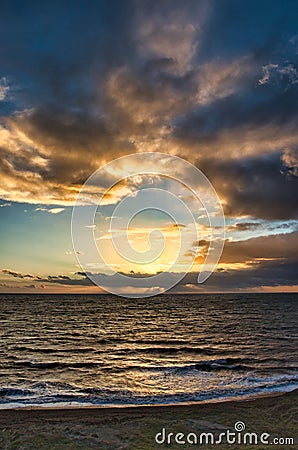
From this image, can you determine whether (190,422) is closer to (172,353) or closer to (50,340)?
(172,353)

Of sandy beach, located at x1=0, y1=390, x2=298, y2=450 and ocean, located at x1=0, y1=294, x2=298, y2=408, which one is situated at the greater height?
sandy beach, located at x1=0, y1=390, x2=298, y2=450

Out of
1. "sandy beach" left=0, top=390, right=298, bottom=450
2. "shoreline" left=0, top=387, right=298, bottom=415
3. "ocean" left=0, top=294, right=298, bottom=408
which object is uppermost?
"sandy beach" left=0, top=390, right=298, bottom=450

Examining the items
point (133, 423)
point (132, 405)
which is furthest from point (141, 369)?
point (133, 423)

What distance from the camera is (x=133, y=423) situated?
47.4 feet

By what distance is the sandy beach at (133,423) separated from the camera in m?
12.4

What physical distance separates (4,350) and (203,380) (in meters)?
21.2

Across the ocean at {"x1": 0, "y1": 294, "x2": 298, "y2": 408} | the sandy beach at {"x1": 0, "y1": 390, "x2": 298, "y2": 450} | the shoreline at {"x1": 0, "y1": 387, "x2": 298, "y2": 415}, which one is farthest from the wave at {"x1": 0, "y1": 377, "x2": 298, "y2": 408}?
the sandy beach at {"x1": 0, "y1": 390, "x2": 298, "y2": 450}

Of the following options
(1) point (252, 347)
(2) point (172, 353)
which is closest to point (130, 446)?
(2) point (172, 353)

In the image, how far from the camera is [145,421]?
14672 millimetres

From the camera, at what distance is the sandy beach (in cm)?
1242

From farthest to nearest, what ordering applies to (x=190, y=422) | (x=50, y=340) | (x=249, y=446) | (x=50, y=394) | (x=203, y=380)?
(x=50, y=340) → (x=203, y=380) → (x=50, y=394) → (x=190, y=422) → (x=249, y=446)

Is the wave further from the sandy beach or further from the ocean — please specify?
the sandy beach

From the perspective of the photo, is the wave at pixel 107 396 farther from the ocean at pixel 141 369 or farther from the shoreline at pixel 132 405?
the shoreline at pixel 132 405

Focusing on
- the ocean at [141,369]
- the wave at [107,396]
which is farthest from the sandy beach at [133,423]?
the ocean at [141,369]
